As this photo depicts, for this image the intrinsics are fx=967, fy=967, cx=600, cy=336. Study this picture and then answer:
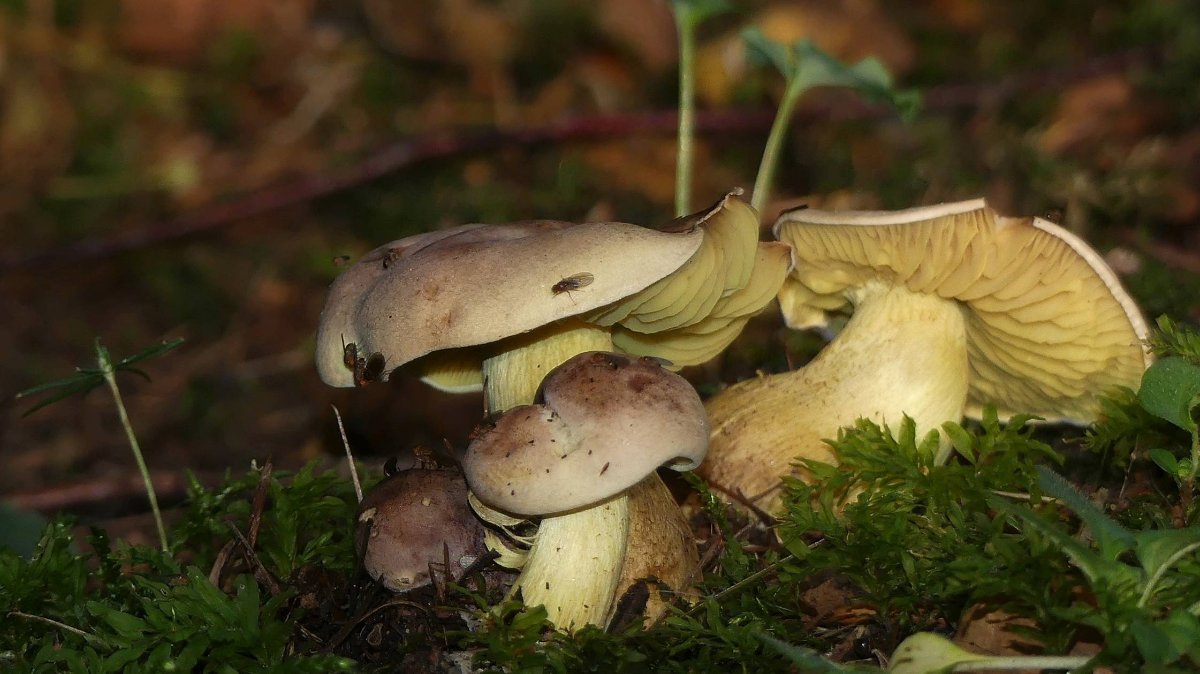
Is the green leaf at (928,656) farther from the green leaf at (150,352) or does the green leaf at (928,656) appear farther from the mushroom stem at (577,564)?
the green leaf at (150,352)

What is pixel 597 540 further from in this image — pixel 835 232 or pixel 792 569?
pixel 835 232

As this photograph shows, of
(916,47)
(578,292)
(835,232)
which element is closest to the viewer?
(578,292)

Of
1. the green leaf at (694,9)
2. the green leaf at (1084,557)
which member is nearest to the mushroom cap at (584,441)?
the green leaf at (1084,557)

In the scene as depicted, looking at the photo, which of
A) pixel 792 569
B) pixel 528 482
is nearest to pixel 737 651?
pixel 792 569

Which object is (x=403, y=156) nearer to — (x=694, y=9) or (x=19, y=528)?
(x=694, y=9)

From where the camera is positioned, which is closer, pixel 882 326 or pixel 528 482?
pixel 528 482

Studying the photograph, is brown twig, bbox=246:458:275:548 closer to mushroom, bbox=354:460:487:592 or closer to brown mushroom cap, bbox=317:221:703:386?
mushroom, bbox=354:460:487:592
